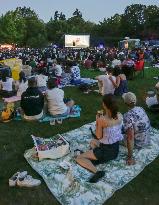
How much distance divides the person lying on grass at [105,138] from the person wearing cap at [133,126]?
0.19m

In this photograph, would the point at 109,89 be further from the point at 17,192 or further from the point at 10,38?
the point at 10,38

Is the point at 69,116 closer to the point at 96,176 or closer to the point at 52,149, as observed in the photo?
the point at 52,149

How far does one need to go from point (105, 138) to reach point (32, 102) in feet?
10.6

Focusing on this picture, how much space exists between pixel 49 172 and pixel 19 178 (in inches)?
22.2

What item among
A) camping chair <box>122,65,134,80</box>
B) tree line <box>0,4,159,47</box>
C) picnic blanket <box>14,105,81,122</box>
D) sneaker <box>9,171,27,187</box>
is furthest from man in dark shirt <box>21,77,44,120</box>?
tree line <box>0,4,159,47</box>

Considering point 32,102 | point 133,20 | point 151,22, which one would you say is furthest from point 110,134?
point 133,20

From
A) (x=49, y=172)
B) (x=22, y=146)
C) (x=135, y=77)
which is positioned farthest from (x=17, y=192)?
(x=135, y=77)

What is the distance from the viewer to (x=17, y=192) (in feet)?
18.8

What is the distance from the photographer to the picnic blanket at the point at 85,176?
561 cm

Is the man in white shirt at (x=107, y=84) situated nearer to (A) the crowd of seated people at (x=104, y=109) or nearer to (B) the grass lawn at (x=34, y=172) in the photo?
(A) the crowd of seated people at (x=104, y=109)

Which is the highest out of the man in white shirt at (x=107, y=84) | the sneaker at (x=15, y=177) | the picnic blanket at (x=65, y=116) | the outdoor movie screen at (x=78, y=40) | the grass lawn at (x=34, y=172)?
the man in white shirt at (x=107, y=84)

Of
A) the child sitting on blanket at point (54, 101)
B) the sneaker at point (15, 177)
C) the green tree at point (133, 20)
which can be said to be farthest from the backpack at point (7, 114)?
the green tree at point (133, 20)

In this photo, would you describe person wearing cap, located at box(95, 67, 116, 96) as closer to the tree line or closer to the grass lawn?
the grass lawn

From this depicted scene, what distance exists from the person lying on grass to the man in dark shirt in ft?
9.56
